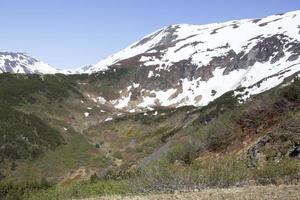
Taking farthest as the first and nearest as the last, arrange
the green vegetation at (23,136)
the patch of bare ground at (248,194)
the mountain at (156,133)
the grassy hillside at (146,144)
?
1. the green vegetation at (23,136)
2. the mountain at (156,133)
3. the grassy hillside at (146,144)
4. the patch of bare ground at (248,194)

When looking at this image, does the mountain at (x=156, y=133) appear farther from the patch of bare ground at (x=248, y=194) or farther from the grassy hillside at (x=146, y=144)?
the patch of bare ground at (x=248, y=194)

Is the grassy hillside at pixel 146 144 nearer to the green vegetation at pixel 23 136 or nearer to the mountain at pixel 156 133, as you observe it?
the mountain at pixel 156 133

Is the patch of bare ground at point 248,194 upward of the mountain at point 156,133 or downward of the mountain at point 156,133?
downward

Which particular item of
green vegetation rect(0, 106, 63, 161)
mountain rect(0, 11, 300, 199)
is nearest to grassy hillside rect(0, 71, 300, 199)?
mountain rect(0, 11, 300, 199)

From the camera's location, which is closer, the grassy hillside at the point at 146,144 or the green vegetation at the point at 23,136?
the grassy hillside at the point at 146,144

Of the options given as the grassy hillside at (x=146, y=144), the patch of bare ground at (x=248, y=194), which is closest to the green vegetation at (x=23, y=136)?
the grassy hillside at (x=146, y=144)

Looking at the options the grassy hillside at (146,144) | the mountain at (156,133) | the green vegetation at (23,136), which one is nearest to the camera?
the grassy hillside at (146,144)

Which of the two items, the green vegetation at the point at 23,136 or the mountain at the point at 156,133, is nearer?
the mountain at the point at 156,133

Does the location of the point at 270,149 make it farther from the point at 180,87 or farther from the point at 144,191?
the point at 180,87

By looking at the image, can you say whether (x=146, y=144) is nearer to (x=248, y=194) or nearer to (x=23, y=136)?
(x=23, y=136)

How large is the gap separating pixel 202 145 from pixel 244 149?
32.2 ft

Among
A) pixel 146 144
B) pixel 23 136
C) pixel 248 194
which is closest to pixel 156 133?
pixel 146 144

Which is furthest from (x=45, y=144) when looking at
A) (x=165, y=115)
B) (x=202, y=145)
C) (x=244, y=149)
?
(x=244, y=149)

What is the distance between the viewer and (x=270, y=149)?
116 feet
